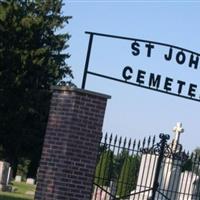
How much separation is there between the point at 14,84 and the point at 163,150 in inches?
1407

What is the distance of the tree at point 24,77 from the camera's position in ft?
156

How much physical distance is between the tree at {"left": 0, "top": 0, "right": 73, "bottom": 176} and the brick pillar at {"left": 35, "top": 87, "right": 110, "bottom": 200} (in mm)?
35842

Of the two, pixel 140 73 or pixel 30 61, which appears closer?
pixel 140 73

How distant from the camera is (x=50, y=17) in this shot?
53344 millimetres

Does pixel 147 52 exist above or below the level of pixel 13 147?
above

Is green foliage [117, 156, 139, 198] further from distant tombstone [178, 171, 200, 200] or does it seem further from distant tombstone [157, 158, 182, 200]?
distant tombstone [178, 171, 200, 200]

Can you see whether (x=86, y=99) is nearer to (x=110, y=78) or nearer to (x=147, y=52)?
(x=110, y=78)

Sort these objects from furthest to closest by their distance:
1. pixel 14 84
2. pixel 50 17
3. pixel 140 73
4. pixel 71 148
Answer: pixel 50 17, pixel 14 84, pixel 140 73, pixel 71 148

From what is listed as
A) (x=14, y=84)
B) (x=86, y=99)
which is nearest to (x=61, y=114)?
(x=86, y=99)

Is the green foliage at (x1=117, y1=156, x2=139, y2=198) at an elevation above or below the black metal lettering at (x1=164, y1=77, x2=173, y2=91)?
below

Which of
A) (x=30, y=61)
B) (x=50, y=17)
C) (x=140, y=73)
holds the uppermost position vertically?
(x=50, y=17)

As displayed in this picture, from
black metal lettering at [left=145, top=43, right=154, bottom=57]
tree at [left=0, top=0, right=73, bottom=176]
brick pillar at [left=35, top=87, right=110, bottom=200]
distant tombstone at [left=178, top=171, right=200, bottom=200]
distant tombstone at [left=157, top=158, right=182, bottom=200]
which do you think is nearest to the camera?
brick pillar at [left=35, top=87, right=110, bottom=200]

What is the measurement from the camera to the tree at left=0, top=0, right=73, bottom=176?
47656 mm

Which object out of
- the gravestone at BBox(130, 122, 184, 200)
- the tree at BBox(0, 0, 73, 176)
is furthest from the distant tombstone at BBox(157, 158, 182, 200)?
the tree at BBox(0, 0, 73, 176)
